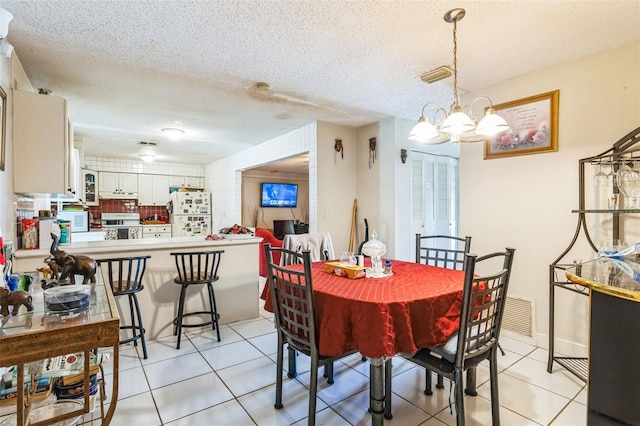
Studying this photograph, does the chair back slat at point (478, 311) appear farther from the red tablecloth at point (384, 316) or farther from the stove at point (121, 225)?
the stove at point (121, 225)

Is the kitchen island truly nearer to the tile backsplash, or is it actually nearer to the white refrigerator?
the white refrigerator

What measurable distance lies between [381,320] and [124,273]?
2.44 meters

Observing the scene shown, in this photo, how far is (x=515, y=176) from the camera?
9.41 feet

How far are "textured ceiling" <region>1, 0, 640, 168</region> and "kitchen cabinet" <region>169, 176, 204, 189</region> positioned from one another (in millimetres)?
3931

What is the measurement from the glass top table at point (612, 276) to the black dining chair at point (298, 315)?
3.81 ft

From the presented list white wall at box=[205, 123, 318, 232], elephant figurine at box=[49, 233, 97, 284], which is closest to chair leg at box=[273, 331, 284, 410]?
elephant figurine at box=[49, 233, 97, 284]

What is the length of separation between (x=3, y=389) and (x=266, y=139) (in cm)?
428

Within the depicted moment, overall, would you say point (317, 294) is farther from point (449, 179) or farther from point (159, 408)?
point (449, 179)

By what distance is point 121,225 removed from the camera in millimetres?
6715

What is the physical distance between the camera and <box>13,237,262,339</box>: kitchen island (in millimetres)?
2641

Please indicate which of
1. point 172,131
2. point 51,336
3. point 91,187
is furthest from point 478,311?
point 91,187

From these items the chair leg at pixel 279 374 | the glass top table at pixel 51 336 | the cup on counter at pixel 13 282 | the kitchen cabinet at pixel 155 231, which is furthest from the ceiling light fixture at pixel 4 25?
the kitchen cabinet at pixel 155 231

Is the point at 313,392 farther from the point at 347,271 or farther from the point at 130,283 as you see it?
the point at 130,283

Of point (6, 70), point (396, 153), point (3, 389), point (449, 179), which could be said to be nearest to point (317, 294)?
point (3, 389)
